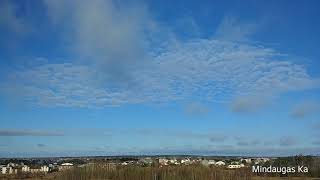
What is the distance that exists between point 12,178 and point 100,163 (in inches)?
594

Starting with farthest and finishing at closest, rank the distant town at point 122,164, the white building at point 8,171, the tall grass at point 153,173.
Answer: the white building at point 8,171 → the distant town at point 122,164 → the tall grass at point 153,173

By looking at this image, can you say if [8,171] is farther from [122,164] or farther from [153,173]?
[153,173]

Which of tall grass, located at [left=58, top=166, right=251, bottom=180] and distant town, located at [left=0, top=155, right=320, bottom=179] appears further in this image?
distant town, located at [left=0, top=155, right=320, bottom=179]

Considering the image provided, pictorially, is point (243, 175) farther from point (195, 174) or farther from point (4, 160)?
point (4, 160)

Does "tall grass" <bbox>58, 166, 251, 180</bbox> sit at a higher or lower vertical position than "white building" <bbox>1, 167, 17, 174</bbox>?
higher

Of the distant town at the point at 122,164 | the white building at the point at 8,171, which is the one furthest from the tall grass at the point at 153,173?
the white building at the point at 8,171

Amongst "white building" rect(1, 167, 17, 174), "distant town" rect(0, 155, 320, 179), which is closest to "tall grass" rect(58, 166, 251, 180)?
"distant town" rect(0, 155, 320, 179)

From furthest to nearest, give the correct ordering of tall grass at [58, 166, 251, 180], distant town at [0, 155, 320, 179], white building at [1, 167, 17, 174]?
white building at [1, 167, 17, 174], distant town at [0, 155, 320, 179], tall grass at [58, 166, 251, 180]

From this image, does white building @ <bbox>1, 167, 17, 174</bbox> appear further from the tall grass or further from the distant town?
the tall grass

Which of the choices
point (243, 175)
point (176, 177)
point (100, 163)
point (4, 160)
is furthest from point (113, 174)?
point (4, 160)

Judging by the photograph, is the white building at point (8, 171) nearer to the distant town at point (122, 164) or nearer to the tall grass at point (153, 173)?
the distant town at point (122, 164)

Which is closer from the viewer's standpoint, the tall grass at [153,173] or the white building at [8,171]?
the tall grass at [153,173]

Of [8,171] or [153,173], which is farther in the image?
[8,171]

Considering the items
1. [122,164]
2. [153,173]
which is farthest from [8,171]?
[153,173]
